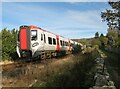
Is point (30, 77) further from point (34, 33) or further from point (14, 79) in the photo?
point (34, 33)

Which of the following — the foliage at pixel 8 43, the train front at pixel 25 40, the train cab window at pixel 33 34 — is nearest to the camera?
the train front at pixel 25 40

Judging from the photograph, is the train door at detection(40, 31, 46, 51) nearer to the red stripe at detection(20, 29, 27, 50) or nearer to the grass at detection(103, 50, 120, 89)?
the red stripe at detection(20, 29, 27, 50)

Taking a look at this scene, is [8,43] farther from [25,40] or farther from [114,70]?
[114,70]

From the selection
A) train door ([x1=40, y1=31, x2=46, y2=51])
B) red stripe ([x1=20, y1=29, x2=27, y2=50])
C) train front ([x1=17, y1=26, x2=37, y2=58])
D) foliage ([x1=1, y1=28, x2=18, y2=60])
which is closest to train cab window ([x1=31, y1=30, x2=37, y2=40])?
train front ([x1=17, y1=26, x2=37, y2=58])

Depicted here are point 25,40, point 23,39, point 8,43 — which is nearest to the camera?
point 25,40

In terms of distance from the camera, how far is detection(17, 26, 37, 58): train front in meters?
20.4

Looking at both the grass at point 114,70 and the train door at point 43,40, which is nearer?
the grass at point 114,70

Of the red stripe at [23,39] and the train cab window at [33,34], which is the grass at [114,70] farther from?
Result: the red stripe at [23,39]

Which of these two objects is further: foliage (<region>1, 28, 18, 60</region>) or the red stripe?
foliage (<region>1, 28, 18, 60</region>)

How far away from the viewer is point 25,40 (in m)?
20.6

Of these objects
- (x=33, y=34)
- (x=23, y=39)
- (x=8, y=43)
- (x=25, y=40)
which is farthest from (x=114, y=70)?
(x=8, y=43)

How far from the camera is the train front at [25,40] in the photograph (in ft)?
66.9

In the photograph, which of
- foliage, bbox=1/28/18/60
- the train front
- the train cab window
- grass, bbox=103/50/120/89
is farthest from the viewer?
foliage, bbox=1/28/18/60

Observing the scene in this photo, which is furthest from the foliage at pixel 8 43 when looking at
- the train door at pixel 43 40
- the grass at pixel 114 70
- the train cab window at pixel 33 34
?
the grass at pixel 114 70
